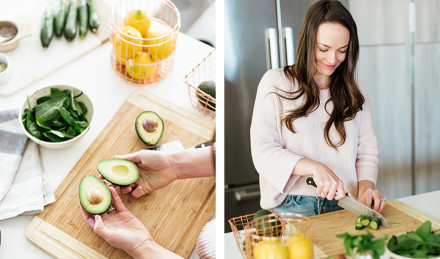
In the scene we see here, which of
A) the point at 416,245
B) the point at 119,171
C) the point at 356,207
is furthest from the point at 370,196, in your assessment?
the point at 119,171

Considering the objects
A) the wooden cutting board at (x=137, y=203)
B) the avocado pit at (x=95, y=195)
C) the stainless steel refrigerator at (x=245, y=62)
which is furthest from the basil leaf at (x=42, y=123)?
the stainless steel refrigerator at (x=245, y=62)

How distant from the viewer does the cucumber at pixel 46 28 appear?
1191mm

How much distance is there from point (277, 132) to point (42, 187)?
56cm

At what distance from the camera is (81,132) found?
1.03 meters

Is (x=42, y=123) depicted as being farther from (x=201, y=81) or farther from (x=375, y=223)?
(x=375, y=223)

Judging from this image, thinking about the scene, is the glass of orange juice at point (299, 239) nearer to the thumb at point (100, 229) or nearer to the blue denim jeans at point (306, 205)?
the blue denim jeans at point (306, 205)

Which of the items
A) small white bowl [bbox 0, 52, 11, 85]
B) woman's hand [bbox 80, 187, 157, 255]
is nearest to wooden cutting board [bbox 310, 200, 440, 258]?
woman's hand [bbox 80, 187, 157, 255]

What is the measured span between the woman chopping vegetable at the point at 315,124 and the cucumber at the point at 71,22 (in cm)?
66

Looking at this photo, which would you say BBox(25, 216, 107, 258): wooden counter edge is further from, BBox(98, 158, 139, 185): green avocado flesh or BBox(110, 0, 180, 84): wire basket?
BBox(110, 0, 180, 84): wire basket

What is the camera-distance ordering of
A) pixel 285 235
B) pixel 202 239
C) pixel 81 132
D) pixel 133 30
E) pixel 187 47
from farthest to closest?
pixel 187 47 < pixel 133 30 < pixel 81 132 < pixel 202 239 < pixel 285 235

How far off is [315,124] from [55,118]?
2.03 ft

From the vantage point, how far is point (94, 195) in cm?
91

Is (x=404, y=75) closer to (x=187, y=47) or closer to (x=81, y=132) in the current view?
(x=187, y=47)

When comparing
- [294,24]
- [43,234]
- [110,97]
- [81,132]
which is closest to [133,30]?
[110,97]
